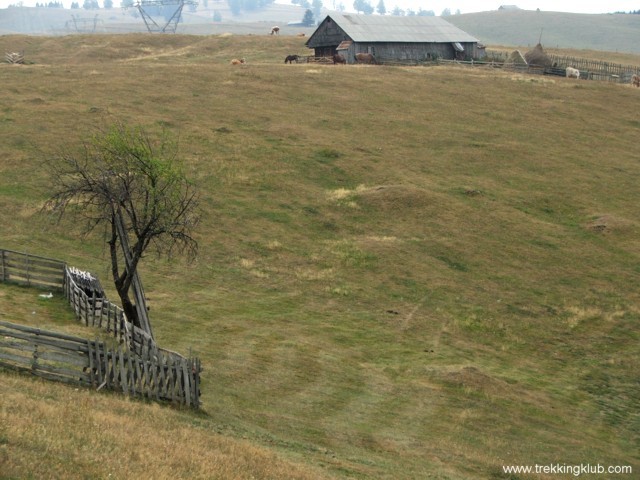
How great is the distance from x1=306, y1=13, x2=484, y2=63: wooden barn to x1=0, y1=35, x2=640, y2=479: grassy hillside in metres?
19.6

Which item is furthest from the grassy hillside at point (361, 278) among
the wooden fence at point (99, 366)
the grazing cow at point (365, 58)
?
the grazing cow at point (365, 58)

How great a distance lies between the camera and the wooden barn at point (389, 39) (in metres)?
106

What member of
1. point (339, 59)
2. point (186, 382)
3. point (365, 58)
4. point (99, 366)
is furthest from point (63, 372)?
point (365, 58)

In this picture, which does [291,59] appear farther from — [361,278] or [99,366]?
[99,366]

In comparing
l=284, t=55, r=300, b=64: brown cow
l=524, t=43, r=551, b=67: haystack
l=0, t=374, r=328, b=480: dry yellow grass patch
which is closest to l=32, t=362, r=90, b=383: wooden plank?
l=0, t=374, r=328, b=480: dry yellow grass patch

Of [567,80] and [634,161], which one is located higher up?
[567,80]

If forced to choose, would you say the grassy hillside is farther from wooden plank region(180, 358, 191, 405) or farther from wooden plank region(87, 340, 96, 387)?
wooden plank region(87, 340, 96, 387)

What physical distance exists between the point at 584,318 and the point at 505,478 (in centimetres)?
1799

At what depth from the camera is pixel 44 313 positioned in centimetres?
3247

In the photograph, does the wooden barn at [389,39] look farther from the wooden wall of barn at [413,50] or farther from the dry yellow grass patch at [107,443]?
the dry yellow grass patch at [107,443]

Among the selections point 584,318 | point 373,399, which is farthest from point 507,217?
point 373,399

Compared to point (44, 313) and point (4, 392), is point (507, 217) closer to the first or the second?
point (44, 313)

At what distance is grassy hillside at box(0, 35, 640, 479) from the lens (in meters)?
22.8

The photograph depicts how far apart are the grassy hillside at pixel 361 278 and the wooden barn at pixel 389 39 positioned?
64.4 ft
